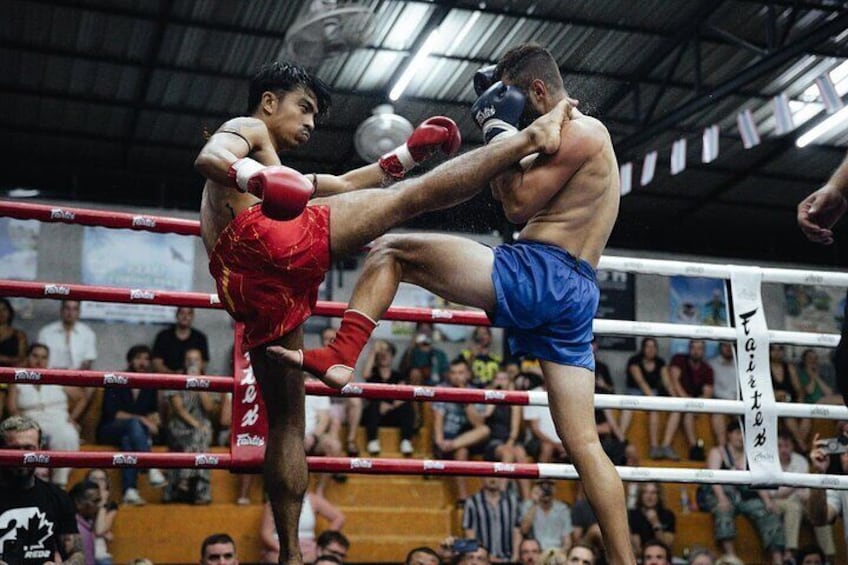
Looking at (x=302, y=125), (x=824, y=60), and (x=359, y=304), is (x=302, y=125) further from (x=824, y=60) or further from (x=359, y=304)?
(x=824, y=60)

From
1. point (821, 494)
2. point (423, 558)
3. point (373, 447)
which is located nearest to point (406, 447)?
point (373, 447)

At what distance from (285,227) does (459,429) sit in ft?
17.9

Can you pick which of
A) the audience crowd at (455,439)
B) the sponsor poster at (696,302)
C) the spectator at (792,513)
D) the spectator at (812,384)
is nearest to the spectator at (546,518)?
the audience crowd at (455,439)

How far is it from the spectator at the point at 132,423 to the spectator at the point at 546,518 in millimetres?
2605

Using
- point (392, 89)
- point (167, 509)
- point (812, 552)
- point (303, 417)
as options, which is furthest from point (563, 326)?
point (392, 89)

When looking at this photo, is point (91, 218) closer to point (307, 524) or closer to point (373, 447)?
point (307, 524)

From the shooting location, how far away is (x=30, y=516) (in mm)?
3631

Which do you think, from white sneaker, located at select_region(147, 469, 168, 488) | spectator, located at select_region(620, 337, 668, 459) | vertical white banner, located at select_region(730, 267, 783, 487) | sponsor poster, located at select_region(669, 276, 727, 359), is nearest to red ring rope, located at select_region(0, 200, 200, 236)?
vertical white banner, located at select_region(730, 267, 783, 487)

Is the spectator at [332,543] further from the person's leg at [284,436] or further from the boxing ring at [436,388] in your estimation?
the person's leg at [284,436]

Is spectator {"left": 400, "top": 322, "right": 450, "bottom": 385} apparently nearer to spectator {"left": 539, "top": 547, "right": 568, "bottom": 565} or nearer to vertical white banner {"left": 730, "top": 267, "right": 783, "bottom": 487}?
spectator {"left": 539, "top": 547, "right": 568, "bottom": 565}

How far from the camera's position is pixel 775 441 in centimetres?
392

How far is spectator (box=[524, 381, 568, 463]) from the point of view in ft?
25.5

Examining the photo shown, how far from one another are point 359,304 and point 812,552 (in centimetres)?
476

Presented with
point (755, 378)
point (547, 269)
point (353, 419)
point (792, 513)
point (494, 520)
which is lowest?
point (494, 520)
